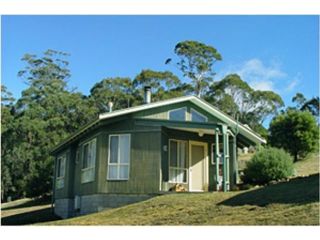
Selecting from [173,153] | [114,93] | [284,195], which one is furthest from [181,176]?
[114,93]

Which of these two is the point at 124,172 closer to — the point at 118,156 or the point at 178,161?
the point at 118,156

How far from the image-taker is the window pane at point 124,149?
16062 millimetres

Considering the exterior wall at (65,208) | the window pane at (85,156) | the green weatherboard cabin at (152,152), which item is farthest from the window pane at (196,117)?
the exterior wall at (65,208)

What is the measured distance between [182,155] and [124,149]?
A: 259 cm

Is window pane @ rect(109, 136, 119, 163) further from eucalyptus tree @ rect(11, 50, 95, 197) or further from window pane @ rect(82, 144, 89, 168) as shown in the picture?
eucalyptus tree @ rect(11, 50, 95, 197)

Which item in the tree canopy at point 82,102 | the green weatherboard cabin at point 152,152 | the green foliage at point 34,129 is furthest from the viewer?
the tree canopy at point 82,102

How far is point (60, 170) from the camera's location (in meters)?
22.6

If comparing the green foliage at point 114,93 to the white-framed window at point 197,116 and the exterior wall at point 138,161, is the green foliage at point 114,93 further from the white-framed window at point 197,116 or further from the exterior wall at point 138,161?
the exterior wall at point 138,161

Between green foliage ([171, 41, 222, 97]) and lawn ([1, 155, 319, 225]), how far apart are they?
2638 cm

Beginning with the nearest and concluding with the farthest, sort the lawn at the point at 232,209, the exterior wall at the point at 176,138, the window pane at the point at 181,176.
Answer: the lawn at the point at 232,209 < the exterior wall at the point at 176,138 < the window pane at the point at 181,176

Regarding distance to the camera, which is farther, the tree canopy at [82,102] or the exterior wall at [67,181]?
the tree canopy at [82,102]
